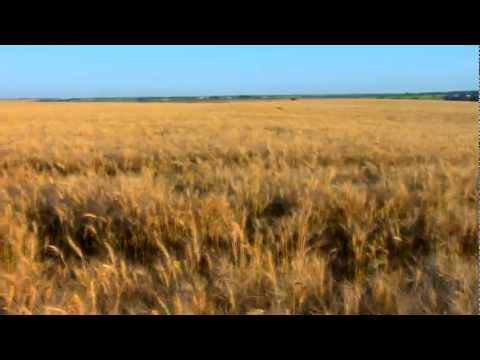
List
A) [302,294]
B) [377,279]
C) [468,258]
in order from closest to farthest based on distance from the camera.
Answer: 1. [302,294]
2. [377,279]
3. [468,258]

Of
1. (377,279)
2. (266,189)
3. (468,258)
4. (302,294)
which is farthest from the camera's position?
(266,189)

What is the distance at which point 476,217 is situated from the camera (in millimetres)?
2455

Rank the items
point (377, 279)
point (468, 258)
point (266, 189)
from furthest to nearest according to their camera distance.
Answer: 1. point (266, 189)
2. point (468, 258)
3. point (377, 279)

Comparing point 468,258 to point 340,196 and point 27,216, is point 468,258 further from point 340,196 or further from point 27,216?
point 27,216
